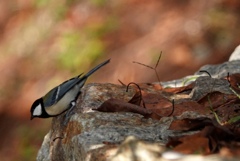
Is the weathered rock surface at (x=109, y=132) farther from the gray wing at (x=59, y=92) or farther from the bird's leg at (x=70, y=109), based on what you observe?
the gray wing at (x=59, y=92)

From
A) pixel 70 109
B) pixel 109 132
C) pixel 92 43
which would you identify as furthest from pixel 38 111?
pixel 92 43

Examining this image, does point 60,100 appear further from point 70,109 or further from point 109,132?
point 109,132

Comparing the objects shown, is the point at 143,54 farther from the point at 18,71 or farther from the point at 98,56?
the point at 18,71

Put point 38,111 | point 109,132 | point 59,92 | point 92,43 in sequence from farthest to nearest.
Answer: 1. point 92,43
2. point 38,111
3. point 59,92
4. point 109,132

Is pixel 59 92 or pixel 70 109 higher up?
pixel 59 92

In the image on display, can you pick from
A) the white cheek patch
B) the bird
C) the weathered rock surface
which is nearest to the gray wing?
the bird

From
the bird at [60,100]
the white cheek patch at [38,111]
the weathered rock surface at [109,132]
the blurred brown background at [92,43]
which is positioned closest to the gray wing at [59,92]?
the bird at [60,100]
